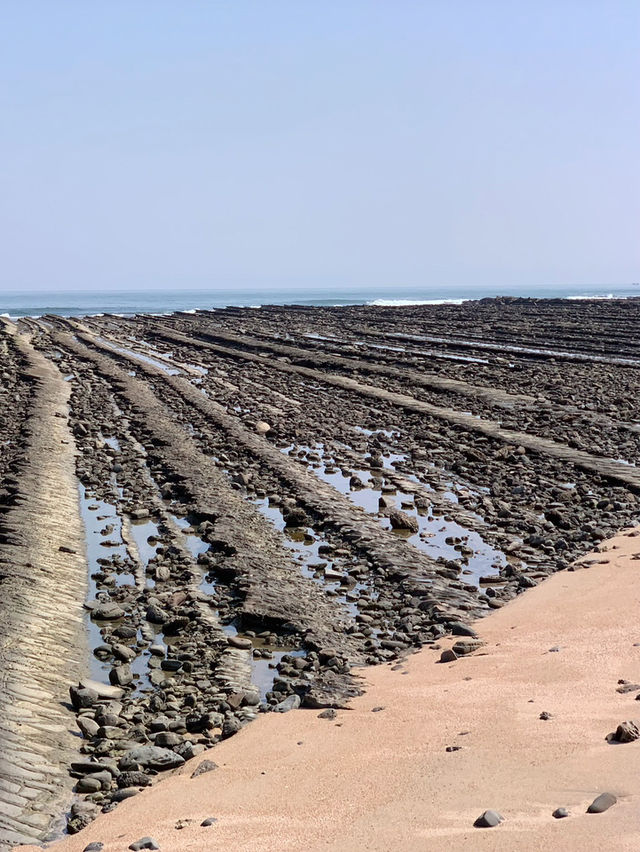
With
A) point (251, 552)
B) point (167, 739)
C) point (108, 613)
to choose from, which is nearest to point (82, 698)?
point (167, 739)

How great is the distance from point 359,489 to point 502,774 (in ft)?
32.4

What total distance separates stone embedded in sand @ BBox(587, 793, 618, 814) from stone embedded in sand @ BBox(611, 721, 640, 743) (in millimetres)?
947

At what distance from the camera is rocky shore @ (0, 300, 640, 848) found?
732 centimetres

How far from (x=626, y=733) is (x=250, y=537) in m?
7.03

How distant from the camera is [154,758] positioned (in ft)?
21.6

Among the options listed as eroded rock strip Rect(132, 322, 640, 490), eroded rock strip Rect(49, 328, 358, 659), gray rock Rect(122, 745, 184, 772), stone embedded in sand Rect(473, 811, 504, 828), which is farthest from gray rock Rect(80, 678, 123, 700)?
eroded rock strip Rect(132, 322, 640, 490)

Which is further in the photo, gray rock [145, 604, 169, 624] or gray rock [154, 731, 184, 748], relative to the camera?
gray rock [145, 604, 169, 624]

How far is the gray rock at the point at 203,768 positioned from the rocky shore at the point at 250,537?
34 centimetres

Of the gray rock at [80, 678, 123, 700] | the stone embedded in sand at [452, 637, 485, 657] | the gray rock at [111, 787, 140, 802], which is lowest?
the gray rock at [111, 787, 140, 802]

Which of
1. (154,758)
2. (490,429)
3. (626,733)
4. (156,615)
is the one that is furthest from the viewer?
(490,429)

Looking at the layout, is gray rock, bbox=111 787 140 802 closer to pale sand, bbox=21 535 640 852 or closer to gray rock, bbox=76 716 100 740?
pale sand, bbox=21 535 640 852

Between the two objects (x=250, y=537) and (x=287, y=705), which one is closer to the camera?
(x=287, y=705)

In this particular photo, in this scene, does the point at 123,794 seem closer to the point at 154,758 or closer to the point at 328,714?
the point at 154,758

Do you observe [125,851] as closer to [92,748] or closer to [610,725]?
[92,748]
